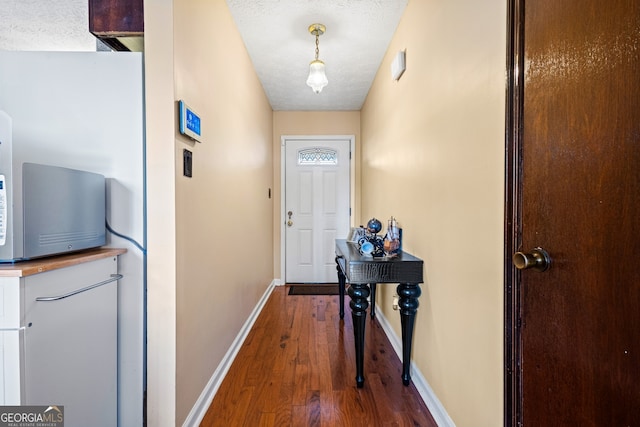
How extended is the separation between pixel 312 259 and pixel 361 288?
2.40 metres

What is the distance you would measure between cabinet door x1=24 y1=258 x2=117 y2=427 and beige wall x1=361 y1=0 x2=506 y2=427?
1.47 metres

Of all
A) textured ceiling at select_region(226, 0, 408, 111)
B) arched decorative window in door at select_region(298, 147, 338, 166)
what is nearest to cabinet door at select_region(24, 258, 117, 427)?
textured ceiling at select_region(226, 0, 408, 111)

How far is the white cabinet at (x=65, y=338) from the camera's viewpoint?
0.83 m

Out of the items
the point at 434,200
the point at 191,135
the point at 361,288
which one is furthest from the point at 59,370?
the point at 434,200

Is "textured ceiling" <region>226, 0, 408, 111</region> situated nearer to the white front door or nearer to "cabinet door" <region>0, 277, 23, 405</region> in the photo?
the white front door

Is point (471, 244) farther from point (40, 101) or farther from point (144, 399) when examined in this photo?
point (40, 101)

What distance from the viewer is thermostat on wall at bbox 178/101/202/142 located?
125 centimetres

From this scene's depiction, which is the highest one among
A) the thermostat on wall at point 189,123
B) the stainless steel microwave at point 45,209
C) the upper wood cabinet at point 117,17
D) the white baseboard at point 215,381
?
the upper wood cabinet at point 117,17

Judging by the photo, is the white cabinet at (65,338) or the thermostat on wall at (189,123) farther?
the thermostat on wall at (189,123)

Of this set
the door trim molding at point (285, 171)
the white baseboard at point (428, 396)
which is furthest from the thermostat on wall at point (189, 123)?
the door trim molding at point (285, 171)

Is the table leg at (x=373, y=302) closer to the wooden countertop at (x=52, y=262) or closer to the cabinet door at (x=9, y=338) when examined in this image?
the wooden countertop at (x=52, y=262)

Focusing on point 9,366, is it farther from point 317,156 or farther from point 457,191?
point 317,156

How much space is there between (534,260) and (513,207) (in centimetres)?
19

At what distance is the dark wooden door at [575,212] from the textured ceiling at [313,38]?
4.56ft
